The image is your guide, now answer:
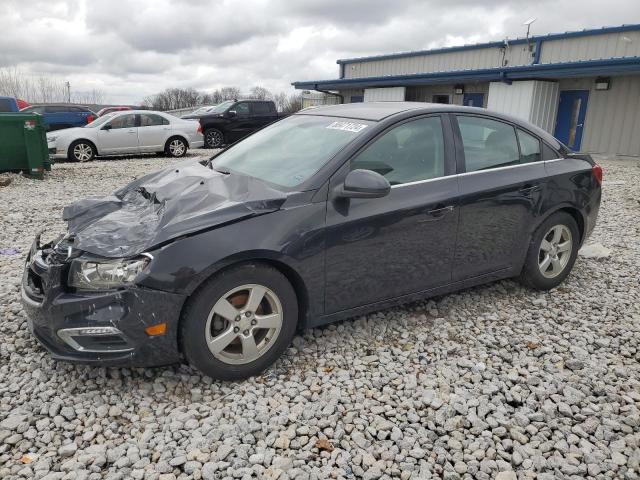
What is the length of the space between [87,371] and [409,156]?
2547 mm

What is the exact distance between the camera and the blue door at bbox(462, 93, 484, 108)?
65.7 ft

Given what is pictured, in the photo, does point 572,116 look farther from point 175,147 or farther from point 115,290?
point 115,290

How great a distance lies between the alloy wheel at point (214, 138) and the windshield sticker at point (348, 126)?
561 inches

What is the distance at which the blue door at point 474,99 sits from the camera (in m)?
20.0

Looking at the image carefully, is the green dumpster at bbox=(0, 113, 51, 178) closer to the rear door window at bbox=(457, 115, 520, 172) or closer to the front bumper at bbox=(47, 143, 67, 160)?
the front bumper at bbox=(47, 143, 67, 160)

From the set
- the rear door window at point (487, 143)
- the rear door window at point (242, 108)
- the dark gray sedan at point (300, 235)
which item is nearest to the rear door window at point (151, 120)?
the rear door window at point (242, 108)

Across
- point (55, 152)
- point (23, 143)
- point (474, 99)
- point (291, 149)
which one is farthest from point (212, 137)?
point (291, 149)

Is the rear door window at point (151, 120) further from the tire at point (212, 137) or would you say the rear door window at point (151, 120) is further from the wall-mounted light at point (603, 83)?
the wall-mounted light at point (603, 83)

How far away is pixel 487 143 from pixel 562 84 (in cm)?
1617

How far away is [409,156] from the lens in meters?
A: 3.61

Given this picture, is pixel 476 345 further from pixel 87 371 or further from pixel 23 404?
pixel 23 404

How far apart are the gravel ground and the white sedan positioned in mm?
10249

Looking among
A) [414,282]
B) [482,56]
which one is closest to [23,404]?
[414,282]

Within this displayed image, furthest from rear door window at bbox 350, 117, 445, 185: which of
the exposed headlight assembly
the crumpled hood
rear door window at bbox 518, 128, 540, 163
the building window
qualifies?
the building window
